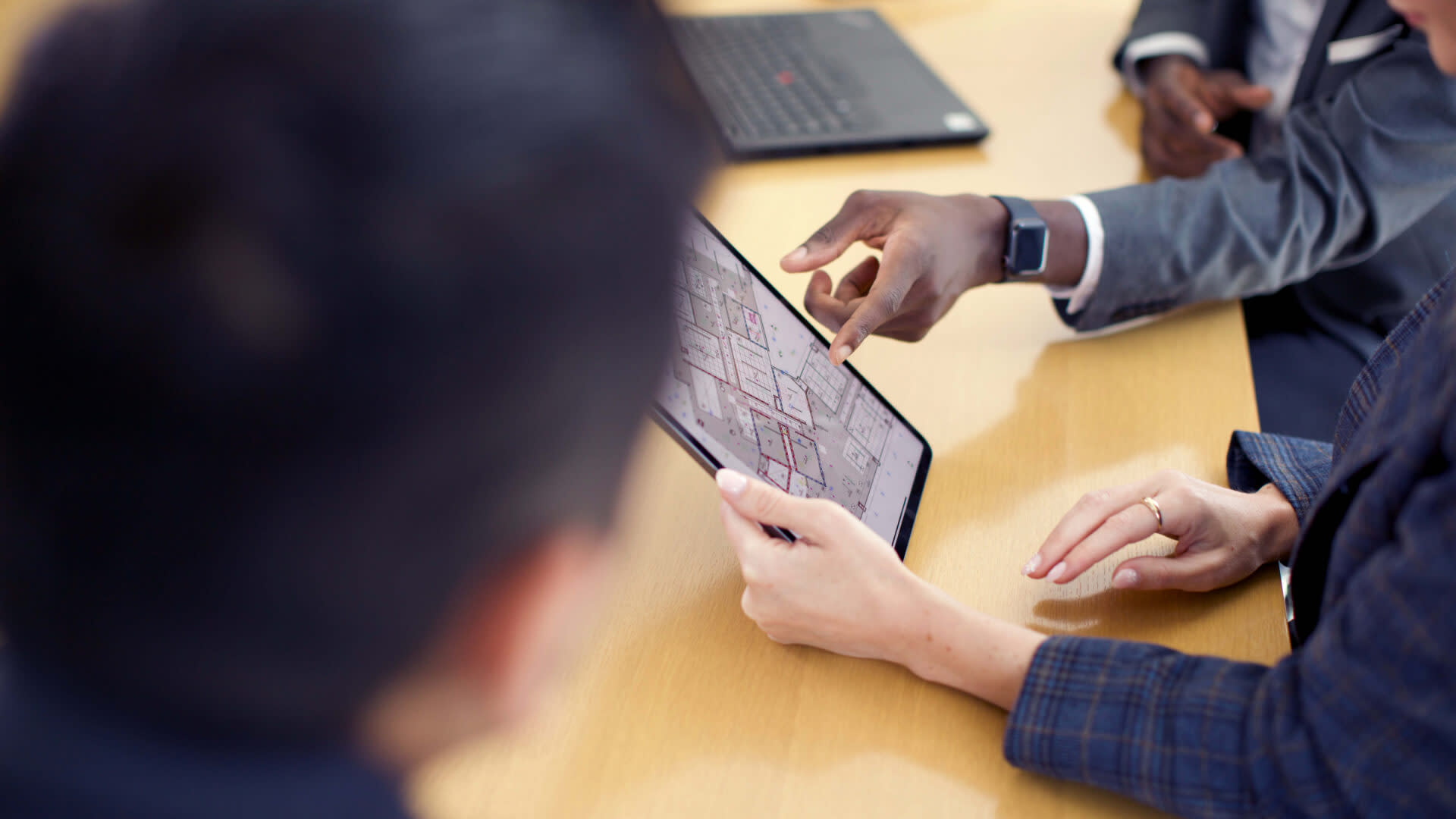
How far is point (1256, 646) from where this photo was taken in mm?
673

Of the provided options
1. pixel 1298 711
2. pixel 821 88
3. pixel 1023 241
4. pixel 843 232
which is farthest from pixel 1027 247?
pixel 1298 711

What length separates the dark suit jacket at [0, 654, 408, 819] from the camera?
0.88 feet

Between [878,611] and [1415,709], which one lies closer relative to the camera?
[1415,709]

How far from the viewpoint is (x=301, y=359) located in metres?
0.21

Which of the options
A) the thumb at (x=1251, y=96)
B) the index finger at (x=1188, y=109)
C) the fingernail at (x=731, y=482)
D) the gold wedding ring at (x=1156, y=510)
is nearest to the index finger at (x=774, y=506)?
the fingernail at (x=731, y=482)

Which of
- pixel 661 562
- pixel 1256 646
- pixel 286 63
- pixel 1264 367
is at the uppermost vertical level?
pixel 286 63

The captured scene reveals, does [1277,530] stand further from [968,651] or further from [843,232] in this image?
[843,232]

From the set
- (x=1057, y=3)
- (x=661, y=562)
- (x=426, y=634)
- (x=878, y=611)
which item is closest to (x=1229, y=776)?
(x=878, y=611)

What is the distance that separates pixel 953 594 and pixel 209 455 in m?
0.57

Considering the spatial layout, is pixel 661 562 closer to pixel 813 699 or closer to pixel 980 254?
pixel 813 699

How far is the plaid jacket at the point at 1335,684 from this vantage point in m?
0.46

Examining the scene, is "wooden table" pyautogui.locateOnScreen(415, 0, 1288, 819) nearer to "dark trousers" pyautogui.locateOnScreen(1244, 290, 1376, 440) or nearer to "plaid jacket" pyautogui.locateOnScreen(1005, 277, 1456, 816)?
"plaid jacket" pyautogui.locateOnScreen(1005, 277, 1456, 816)

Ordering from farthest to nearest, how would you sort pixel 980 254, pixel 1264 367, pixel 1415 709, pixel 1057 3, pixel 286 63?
pixel 1057 3 → pixel 1264 367 → pixel 980 254 → pixel 1415 709 → pixel 286 63

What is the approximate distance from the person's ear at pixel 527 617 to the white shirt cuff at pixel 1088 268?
29.6 inches
